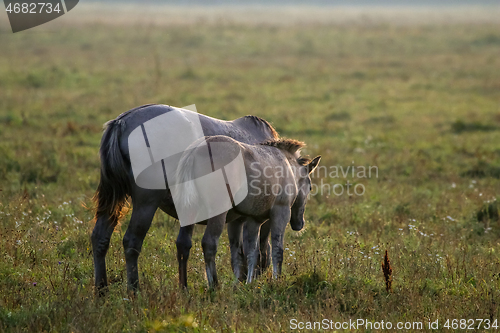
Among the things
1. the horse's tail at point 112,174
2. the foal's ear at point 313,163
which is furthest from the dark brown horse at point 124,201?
the foal's ear at point 313,163

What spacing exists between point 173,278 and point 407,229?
12.5 feet

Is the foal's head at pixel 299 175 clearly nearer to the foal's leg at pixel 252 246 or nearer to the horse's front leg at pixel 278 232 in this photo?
the horse's front leg at pixel 278 232

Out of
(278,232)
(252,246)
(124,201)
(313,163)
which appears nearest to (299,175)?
(313,163)

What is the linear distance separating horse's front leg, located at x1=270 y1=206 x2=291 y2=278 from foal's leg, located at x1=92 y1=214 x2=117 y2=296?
1.73 meters

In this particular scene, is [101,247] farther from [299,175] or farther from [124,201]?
[299,175]

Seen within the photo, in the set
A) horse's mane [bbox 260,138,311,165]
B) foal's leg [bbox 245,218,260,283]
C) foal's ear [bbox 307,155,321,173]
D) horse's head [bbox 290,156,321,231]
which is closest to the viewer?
foal's leg [bbox 245,218,260,283]

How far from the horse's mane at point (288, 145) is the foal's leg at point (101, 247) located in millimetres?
1983

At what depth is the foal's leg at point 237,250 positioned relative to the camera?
19.3 feet

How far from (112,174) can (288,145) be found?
84.4 inches

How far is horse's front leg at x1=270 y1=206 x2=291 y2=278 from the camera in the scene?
18.8 ft

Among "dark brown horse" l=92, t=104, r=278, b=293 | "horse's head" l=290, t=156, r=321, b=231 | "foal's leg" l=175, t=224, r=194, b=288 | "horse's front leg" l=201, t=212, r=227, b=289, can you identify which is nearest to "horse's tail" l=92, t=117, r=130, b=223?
"dark brown horse" l=92, t=104, r=278, b=293

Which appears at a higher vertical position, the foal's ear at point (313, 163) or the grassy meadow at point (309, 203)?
the foal's ear at point (313, 163)

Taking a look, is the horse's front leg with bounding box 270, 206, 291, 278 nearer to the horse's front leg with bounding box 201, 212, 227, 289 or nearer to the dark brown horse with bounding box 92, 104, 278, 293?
the dark brown horse with bounding box 92, 104, 278, 293

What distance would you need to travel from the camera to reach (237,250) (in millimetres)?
5934
